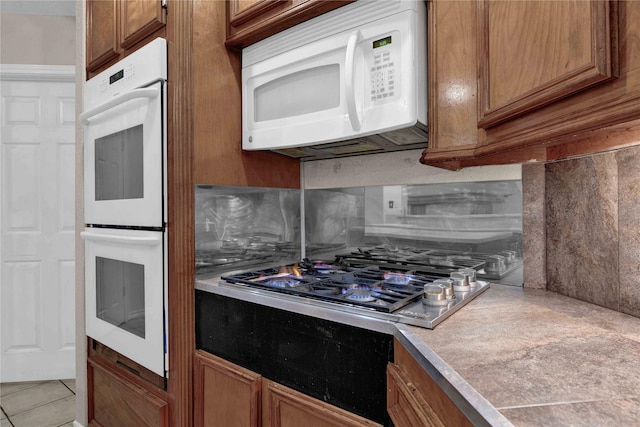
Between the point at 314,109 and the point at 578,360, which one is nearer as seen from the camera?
the point at 578,360

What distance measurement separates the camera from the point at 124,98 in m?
1.46

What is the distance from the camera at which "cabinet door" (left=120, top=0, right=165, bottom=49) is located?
4.76 feet

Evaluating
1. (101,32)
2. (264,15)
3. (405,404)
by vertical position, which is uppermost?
(101,32)

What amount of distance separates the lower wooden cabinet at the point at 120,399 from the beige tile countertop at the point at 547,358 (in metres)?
1.15

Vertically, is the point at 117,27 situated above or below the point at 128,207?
above

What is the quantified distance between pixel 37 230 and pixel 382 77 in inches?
105

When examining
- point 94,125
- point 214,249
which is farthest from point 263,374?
point 94,125

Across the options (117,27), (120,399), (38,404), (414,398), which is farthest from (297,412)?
(38,404)

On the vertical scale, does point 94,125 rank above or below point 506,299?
above

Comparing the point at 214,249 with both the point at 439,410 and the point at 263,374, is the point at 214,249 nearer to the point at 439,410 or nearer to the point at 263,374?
the point at 263,374

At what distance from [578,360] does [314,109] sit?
106cm

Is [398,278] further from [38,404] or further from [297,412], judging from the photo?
[38,404]

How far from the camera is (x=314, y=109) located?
1373 millimetres

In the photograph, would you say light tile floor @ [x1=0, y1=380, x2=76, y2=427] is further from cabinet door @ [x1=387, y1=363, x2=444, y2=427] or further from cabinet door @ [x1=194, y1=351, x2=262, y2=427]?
cabinet door @ [x1=387, y1=363, x2=444, y2=427]
